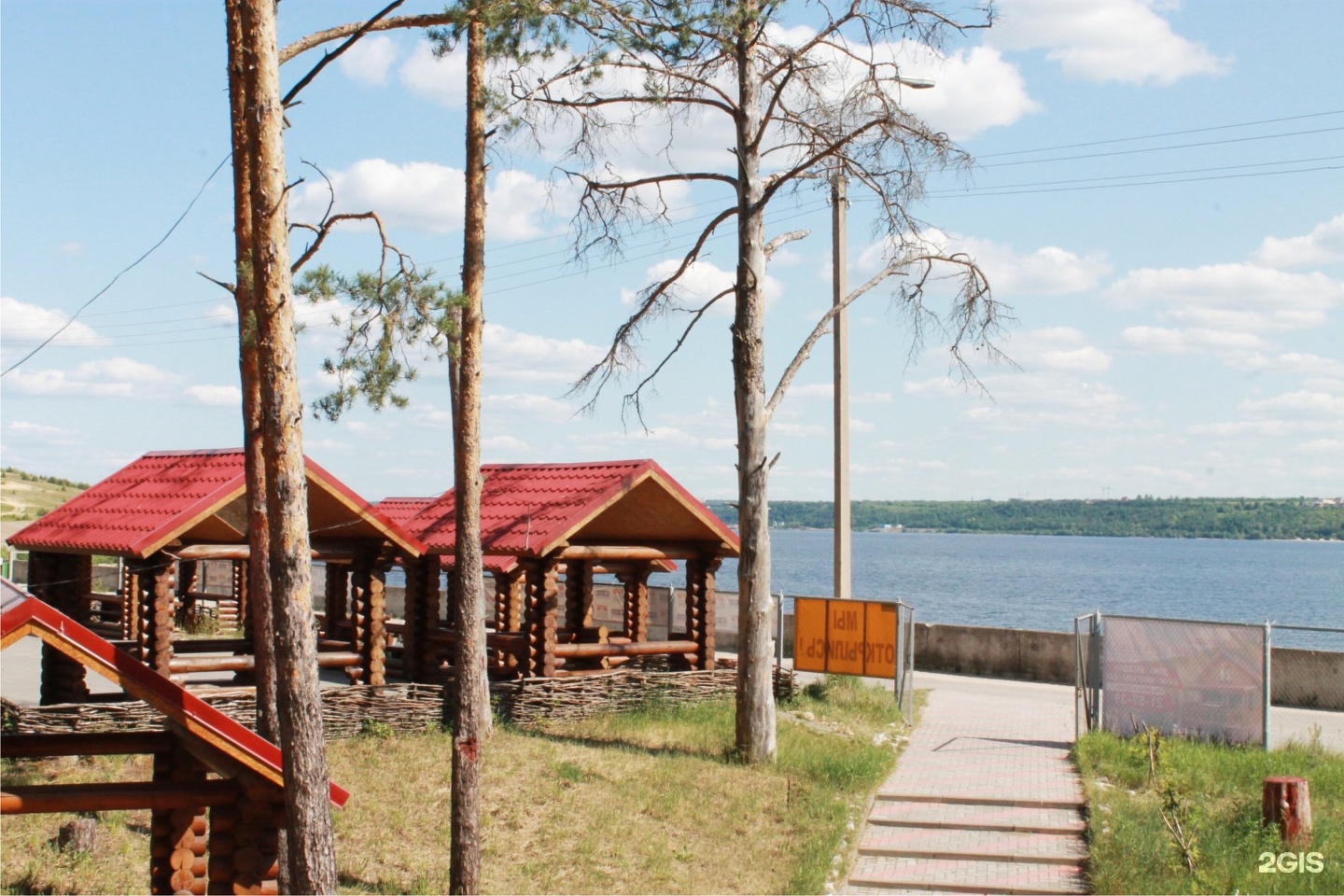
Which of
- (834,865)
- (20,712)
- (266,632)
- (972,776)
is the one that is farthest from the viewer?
(972,776)

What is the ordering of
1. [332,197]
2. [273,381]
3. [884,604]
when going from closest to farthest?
[273,381] < [332,197] < [884,604]

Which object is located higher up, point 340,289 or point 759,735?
point 340,289

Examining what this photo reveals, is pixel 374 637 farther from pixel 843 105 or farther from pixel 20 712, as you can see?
pixel 843 105

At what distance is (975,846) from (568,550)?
756cm

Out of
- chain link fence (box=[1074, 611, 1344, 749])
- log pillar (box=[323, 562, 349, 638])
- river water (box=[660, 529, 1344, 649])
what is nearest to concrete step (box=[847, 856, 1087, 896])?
chain link fence (box=[1074, 611, 1344, 749])

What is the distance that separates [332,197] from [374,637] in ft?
30.3

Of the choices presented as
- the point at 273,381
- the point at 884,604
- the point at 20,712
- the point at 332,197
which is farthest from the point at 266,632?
the point at 884,604

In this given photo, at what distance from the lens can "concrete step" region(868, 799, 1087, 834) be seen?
13938 millimetres

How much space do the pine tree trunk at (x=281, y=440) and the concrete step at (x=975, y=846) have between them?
647 cm

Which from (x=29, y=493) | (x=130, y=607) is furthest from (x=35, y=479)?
(x=130, y=607)

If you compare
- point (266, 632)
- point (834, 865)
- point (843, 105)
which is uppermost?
point (843, 105)

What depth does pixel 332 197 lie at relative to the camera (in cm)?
1056

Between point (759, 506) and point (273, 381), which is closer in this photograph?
point (273, 381)

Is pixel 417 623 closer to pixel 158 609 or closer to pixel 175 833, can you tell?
pixel 158 609
